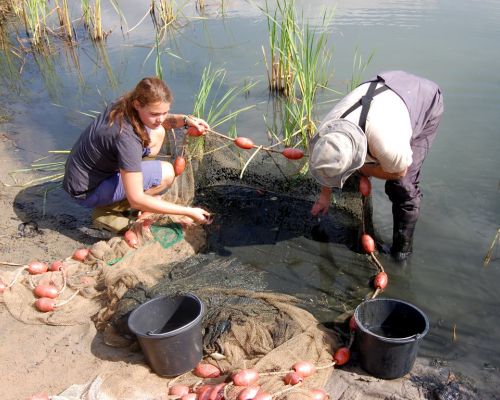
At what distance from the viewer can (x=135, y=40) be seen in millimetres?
9930

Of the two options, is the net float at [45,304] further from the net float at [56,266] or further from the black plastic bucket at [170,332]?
the black plastic bucket at [170,332]

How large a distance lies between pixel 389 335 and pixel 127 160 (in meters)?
2.07

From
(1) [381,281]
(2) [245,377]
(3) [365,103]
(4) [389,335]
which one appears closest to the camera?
(2) [245,377]

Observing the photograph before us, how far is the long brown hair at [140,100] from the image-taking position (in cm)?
324

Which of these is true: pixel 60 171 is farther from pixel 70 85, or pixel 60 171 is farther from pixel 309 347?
pixel 309 347

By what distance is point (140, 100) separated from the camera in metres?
3.32

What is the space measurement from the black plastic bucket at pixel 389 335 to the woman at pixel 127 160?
1.43m

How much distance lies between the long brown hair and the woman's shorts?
16.3 inches

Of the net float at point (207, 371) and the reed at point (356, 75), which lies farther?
the reed at point (356, 75)

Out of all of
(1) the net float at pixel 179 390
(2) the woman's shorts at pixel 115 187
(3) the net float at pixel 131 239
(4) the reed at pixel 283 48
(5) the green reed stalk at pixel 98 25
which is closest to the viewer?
(1) the net float at pixel 179 390

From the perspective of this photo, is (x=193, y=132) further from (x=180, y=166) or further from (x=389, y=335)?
(x=389, y=335)

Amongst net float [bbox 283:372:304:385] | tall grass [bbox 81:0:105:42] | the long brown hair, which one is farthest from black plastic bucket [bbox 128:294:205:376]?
tall grass [bbox 81:0:105:42]

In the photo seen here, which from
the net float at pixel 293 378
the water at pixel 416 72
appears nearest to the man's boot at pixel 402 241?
the water at pixel 416 72

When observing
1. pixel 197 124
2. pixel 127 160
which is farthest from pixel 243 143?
pixel 127 160
